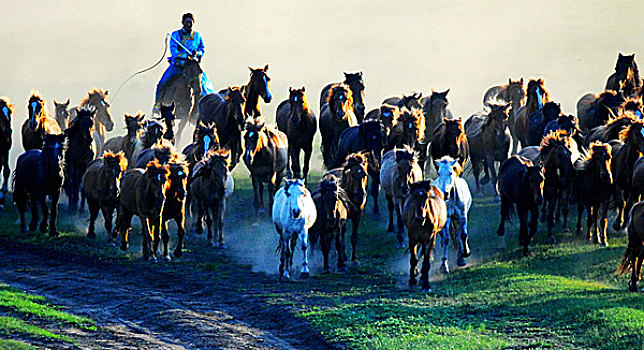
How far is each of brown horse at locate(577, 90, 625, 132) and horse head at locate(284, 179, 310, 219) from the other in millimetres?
12010

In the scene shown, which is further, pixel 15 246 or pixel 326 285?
pixel 15 246

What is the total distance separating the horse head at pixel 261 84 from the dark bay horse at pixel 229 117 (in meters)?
0.41

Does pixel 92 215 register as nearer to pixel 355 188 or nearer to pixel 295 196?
pixel 355 188

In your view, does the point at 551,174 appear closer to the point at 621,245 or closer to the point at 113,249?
the point at 621,245

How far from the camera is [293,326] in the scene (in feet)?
63.1

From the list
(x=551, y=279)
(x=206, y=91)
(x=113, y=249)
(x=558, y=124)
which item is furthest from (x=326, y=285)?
(x=206, y=91)

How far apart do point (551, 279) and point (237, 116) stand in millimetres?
11186

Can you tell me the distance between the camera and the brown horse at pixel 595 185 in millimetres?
26078

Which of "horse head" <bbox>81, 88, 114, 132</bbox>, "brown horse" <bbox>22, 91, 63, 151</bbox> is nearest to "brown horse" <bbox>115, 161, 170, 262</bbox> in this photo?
"brown horse" <bbox>22, 91, 63, 151</bbox>

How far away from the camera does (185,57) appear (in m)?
33.3

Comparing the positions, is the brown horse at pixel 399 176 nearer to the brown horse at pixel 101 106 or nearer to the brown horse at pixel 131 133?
the brown horse at pixel 131 133

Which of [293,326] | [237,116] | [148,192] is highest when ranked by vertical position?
[237,116]

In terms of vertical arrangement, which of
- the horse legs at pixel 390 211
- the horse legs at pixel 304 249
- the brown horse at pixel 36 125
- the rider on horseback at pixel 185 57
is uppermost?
the rider on horseback at pixel 185 57

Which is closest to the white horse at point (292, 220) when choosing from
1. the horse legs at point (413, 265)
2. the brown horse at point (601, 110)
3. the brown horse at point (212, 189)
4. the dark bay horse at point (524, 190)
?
the horse legs at point (413, 265)
